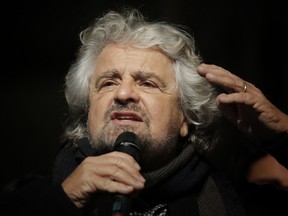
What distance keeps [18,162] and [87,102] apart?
36.6 inches

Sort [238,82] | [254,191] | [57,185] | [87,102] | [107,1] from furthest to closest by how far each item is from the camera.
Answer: [107,1] → [87,102] → [254,191] → [238,82] → [57,185]

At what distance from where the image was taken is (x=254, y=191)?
1.63m

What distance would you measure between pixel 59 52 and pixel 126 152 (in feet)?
4.92

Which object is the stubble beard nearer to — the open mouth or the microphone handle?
the open mouth

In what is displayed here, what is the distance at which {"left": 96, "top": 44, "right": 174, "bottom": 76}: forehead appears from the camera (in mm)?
1543

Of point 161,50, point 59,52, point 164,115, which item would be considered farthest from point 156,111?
point 59,52

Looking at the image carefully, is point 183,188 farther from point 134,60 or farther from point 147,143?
point 134,60

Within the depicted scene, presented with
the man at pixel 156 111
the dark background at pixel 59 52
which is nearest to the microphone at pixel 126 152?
the man at pixel 156 111

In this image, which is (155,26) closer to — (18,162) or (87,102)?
(87,102)

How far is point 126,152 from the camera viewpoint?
3.55ft

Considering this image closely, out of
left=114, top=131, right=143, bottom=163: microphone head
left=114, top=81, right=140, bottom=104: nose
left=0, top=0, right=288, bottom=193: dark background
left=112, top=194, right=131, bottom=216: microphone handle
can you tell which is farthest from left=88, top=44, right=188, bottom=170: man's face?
left=0, top=0, right=288, bottom=193: dark background

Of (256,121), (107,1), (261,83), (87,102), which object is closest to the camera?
(256,121)

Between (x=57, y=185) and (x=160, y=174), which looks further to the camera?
(x=160, y=174)

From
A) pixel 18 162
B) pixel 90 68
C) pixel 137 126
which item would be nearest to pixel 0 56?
pixel 18 162
